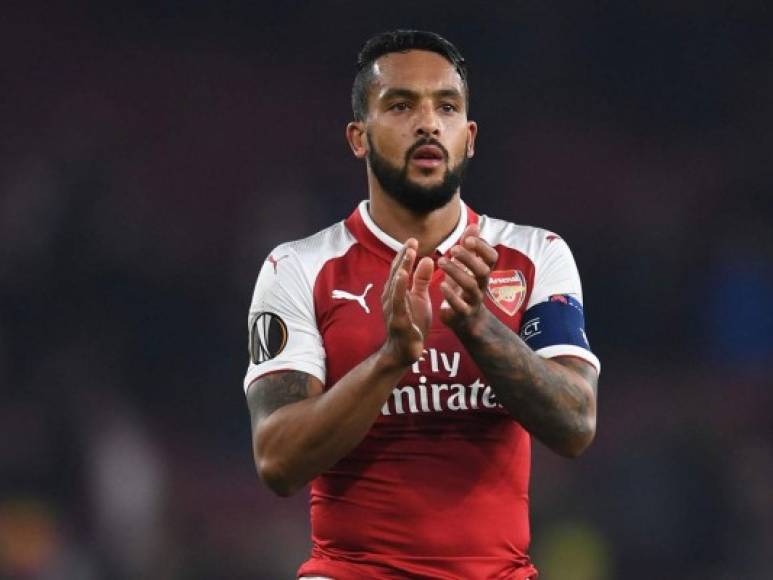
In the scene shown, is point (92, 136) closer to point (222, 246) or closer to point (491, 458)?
point (222, 246)

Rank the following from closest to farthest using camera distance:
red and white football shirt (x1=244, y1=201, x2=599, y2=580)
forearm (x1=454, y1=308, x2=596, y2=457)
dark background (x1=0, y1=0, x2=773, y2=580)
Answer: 1. forearm (x1=454, y1=308, x2=596, y2=457)
2. red and white football shirt (x1=244, y1=201, x2=599, y2=580)
3. dark background (x1=0, y1=0, x2=773, y2=580)

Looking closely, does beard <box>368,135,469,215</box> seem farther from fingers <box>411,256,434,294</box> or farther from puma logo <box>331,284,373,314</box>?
fingers <box>411,256,434,294</box>

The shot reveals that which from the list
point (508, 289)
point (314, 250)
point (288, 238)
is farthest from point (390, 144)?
point (288, 238)

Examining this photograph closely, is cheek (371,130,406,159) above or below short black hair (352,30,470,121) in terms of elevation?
below

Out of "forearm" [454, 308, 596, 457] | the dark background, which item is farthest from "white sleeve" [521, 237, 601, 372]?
the dark background

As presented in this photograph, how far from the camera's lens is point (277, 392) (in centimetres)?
268

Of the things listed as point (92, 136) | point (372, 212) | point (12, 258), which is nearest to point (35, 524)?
point (12, 258)

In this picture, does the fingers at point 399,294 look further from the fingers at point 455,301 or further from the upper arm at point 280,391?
the upper arm at point 280,391

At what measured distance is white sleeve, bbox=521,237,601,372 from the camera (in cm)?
271

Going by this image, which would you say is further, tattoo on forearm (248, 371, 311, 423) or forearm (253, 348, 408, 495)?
tattoo on forearm (248, 371, 311, 423)

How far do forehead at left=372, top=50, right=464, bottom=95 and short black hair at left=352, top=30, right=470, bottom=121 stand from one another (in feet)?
0.06

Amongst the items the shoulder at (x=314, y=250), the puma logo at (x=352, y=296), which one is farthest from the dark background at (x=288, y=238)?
the puma logo at (x=352, y=296)

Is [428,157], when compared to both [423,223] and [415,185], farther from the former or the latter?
[423,223]

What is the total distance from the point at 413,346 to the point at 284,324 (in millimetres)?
557
